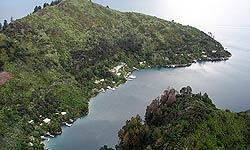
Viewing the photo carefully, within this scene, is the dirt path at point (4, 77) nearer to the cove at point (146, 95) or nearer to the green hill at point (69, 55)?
the green hill at point (69, 55)

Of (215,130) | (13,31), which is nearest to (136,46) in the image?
(13,31)

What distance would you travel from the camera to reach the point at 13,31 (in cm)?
7088

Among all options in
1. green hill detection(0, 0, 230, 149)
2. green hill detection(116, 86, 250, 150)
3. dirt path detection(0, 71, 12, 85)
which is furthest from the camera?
dirt path detection(0, 71, 12, 85)

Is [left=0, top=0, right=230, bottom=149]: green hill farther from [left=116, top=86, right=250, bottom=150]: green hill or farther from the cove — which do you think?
[left=116, top=86, right=250, bottom=150]: green hill

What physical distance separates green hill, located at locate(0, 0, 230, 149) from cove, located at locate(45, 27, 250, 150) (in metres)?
2.24

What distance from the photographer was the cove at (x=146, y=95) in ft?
160

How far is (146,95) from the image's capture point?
65375 mm

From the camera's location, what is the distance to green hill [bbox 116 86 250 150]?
33.6m

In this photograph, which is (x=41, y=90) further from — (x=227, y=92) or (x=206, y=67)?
(x=206, y=67)

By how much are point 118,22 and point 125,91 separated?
3475 cm

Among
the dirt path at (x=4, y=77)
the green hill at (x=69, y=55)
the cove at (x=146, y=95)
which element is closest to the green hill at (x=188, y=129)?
the cove at (x=146, y=95)

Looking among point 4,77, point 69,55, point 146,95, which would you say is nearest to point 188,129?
point 146,95

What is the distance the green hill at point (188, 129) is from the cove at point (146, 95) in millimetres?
9390

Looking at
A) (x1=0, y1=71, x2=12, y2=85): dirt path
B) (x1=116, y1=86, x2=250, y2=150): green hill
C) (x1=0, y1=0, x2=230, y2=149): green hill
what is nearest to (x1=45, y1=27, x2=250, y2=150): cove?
(x1=0, y1=0, x2=230, y2=149): green hill
